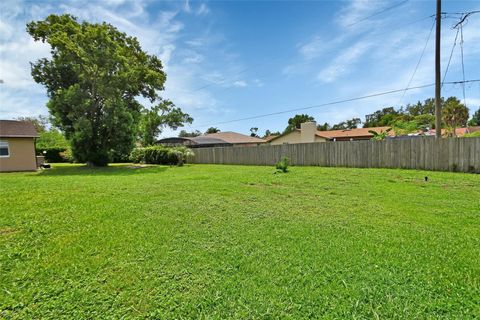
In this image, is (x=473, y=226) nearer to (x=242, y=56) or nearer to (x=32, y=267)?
(x=32, y=267)

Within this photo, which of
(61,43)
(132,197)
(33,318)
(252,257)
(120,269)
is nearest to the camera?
(33,318)

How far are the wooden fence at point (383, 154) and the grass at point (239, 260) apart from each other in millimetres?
6530

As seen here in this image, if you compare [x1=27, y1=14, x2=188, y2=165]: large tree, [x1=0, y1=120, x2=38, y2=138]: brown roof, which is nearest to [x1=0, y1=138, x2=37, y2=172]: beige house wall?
[x1=0, y1=120, x2=38, y2=138]: brown roof

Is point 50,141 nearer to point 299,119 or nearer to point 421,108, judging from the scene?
point 299,119

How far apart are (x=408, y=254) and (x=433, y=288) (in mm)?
697

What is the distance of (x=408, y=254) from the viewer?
301 cm

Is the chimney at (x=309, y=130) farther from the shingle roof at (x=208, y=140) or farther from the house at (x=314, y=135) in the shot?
the shingle roof at (x=208, y=140)

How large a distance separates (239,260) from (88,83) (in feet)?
59.0

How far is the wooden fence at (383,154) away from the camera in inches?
404

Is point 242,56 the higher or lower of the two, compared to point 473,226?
higher

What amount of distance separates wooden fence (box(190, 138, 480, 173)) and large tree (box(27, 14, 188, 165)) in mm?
9135

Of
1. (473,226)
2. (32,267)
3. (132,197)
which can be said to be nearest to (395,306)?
(473,226)

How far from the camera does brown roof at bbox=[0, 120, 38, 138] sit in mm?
14933

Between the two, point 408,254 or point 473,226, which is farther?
point 473,226
